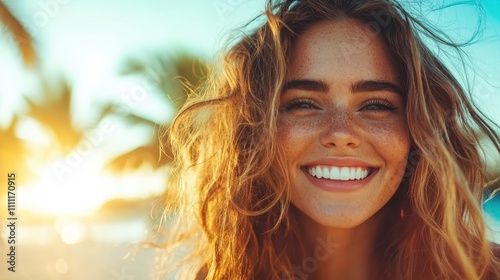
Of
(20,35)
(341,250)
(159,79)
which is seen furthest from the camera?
(159,79)

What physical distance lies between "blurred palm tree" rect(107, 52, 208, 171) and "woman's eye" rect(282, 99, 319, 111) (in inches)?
295

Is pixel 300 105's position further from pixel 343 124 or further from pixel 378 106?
pixel 378 106

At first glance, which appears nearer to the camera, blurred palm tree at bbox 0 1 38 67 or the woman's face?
the woman's face

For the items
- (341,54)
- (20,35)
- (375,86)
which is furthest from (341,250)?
(20,35)

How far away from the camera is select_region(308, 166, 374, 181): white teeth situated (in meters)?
2.58

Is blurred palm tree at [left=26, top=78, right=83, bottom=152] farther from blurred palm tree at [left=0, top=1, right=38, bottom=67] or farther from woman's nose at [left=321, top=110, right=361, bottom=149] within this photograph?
woman's nose at [left=321, top=110, right=361, bottom=149]

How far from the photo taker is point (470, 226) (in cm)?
275

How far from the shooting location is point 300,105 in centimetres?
264

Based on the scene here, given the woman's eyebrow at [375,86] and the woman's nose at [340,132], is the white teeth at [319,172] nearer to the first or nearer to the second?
the woman's nose at [340,132]

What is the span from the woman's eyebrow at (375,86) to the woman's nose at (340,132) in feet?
0.41

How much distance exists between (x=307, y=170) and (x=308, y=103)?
12.7 inches

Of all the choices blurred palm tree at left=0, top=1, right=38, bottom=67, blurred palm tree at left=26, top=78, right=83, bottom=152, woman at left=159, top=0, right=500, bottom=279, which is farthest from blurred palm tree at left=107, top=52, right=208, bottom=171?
woman at left=159, top=0, right=500, bottom=279

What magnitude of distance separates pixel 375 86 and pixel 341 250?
0.96 metres

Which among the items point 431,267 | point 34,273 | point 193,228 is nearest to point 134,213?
point 34,273
